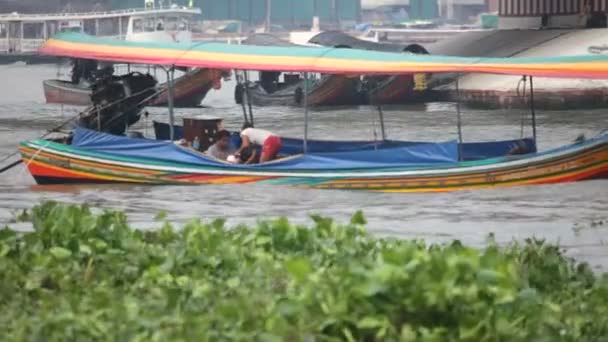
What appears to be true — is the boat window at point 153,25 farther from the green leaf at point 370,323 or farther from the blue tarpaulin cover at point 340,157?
the green leaf at point 370,323

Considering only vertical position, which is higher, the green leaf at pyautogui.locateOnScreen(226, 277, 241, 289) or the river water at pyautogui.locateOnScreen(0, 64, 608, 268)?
the green leaf at pyautogui.locateOnScreen(226, 277, 241, 289)

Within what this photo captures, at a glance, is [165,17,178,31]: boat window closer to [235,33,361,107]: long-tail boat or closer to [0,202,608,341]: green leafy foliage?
[235,33,361,107]: long-tail boat

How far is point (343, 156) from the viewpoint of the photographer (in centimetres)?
1916

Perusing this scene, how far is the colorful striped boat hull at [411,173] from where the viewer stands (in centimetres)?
1866

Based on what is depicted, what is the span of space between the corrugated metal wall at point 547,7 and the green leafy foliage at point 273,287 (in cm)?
3925

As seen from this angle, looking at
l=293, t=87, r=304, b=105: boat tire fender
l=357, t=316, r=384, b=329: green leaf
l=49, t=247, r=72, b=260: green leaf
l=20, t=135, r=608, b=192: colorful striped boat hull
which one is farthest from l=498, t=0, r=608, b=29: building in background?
l=357, t=316, r=384, b=329: green leaf

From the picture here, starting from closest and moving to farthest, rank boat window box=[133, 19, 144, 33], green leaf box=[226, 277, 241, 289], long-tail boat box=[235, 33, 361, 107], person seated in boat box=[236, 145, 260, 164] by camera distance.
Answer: green leaf box=[226, 277, 241, 289]
person seated in boat box=[236, 145, 260, 164]
long-tail boat box=[235, 33, 361, 107]
boat window box=[133, 19, 144, 33]

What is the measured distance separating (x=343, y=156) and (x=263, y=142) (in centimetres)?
112

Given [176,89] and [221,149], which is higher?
[221,149]

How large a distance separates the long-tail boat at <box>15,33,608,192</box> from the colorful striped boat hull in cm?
1

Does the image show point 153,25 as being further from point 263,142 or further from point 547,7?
point 263,142

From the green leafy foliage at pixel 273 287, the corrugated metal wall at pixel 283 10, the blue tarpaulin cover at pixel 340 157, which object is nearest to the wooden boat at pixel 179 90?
the blue tarpaulin cover at pixel 340 157

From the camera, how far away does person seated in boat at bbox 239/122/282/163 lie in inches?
764

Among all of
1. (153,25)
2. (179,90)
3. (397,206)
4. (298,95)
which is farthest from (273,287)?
(153,25)
